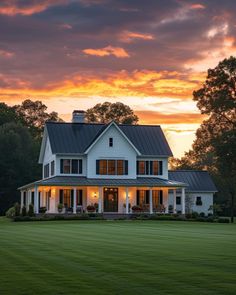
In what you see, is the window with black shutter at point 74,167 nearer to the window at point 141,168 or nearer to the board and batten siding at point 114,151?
the board and batten siding at point 114,151

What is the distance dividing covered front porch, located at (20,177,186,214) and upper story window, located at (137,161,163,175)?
1.35m

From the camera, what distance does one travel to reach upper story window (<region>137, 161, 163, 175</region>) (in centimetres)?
6719

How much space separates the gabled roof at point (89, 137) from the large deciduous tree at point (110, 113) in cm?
3269

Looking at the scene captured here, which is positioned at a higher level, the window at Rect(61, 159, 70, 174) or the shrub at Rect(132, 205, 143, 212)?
the window at Rect(61, 159, 70, 174)

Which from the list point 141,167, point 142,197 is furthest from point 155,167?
point 142,197

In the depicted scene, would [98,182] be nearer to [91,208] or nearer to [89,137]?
[91,208]

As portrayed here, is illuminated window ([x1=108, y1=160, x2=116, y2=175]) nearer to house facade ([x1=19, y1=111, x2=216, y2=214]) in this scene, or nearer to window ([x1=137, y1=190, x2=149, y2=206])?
house facade ([x1=19, y1=111, x2=216, y2=214])

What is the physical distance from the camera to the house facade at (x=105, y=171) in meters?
62.9

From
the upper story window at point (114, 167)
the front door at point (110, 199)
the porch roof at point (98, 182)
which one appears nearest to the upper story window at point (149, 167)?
the porch roof at point (98, 182)

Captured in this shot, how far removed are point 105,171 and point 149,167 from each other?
15.9 feet

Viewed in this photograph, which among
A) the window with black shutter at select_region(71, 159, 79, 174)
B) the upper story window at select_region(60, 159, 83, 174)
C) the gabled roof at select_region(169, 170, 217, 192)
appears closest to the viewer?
the upper story window at select_region(60, 159, 83, 174)

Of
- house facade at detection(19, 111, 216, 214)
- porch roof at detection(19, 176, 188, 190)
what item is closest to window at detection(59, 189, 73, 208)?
house facade at detection(19, 111, 216, 214)

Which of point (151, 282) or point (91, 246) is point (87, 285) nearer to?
point (151, 282)

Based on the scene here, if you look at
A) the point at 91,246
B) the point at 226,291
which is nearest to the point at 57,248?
the point at 91,246
